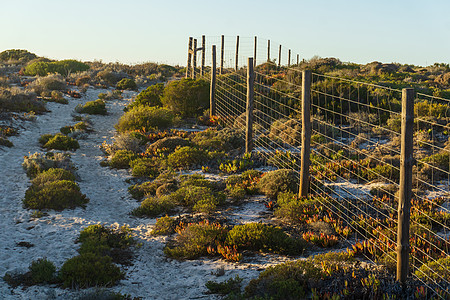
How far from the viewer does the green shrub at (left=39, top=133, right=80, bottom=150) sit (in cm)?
1454

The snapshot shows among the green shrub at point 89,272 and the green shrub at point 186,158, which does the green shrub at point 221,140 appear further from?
the green shrub at point 89,272

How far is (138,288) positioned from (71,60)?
38.2 metres

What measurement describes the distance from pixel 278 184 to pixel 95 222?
4244 mm

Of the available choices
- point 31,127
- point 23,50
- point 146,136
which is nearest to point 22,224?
point 146,136

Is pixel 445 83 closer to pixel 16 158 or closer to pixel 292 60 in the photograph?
pixel 292 60

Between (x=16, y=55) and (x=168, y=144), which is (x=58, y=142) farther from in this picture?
(x=16, y=55)

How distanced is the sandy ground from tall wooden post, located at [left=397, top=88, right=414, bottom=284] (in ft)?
6.32

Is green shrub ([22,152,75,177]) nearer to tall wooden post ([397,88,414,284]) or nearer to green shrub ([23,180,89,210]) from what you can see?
green shrub ([23,180,89,210])

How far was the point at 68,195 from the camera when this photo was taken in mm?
9500

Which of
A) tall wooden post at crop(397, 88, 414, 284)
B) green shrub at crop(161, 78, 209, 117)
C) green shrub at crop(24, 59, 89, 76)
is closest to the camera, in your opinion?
tall wooden post at crop(397, 88, 414, 284)

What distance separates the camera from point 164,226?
819 centimetres

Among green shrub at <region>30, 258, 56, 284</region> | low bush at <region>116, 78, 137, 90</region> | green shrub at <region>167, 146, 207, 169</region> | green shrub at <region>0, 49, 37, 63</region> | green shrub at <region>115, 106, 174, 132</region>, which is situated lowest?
green shrub at <region>30, 258, 56, 284</region>

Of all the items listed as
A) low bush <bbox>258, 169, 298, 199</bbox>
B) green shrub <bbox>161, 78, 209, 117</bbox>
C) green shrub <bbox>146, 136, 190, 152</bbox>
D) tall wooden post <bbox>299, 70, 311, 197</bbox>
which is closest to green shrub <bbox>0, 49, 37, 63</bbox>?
green shrub <bbox>161, 78, 209, 117</bbox>

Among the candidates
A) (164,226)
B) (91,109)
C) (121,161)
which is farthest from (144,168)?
(91,109)
